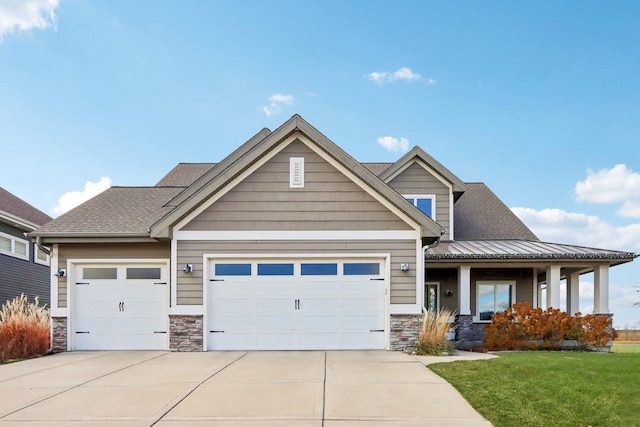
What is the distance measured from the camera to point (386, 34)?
1677 centimetres

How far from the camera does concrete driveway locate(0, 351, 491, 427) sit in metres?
5.62

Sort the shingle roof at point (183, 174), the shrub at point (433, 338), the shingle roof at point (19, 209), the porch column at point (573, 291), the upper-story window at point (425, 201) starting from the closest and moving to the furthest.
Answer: the shrub at point (433, 338) < the upper-story window at point (425, 201) < the porch column at point (573, 291) < the shingle roof at point (19, 209) < the shingle roof at point (183, 174)

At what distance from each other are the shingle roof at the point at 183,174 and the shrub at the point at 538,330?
1249 cm

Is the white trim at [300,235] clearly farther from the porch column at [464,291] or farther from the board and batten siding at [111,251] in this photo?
the porch column at [464,291]

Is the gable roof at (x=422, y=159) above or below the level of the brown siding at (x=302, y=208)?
above

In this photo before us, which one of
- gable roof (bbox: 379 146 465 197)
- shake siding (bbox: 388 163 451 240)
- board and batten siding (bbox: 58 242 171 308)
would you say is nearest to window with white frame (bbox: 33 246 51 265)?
board and batten siding (bbox: 58 242 171 308)

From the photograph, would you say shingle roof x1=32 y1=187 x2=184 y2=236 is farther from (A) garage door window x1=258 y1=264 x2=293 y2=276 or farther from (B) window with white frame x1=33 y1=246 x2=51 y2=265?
(B) window with white frame x1=33 y1=246 x2=51 y2=265

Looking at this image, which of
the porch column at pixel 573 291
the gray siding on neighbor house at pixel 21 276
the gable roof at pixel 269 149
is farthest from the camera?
the gray siding on neighbor house at pixel 21 276

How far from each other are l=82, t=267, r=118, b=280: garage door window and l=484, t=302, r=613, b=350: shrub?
1043 cm

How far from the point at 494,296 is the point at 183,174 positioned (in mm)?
13325

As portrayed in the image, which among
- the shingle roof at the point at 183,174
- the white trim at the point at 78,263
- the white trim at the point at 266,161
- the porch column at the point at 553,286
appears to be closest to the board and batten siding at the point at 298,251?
the white trim at the point at 266,161

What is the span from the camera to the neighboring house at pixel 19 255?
56.7 ft

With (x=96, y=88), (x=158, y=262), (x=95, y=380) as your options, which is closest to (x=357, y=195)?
(x=158, y=262)

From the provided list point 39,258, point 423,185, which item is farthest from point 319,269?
point 39,258
